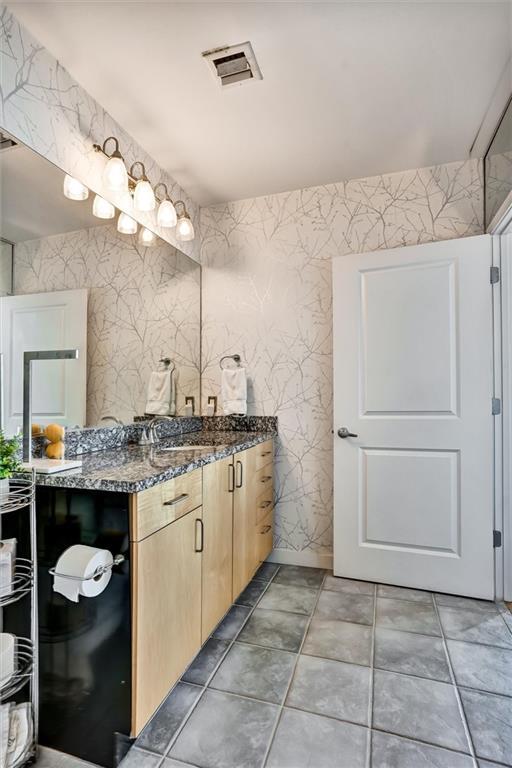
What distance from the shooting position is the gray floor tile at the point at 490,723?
1166 mm

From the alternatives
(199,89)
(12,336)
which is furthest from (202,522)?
(199,89)

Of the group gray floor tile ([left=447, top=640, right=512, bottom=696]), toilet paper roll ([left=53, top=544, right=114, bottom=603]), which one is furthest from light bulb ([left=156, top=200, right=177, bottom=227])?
gray floor tile ([left=447, top=640, right=512, bottom=696])

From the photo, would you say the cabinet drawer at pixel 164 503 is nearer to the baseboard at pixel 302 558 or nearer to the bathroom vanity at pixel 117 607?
the bathroom vanity at pixel 117 607

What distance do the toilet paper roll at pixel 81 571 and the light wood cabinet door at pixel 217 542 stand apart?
0.50 meters

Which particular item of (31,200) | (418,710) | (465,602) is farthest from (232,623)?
(31,200)

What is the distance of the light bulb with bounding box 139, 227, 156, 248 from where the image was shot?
210 cm

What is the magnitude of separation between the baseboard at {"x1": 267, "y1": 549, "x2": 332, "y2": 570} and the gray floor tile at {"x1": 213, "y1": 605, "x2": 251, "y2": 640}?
1.94 ft

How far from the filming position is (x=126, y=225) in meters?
1.97

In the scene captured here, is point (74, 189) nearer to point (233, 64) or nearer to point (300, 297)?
point (233, 64)

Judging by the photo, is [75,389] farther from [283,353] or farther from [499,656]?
[499,656]

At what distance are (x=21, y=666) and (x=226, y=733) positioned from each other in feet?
2.21

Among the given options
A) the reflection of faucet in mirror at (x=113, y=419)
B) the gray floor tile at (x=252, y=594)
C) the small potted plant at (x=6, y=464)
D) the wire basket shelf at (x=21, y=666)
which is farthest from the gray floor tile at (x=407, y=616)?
the small potted plant at (x=6, y=464)

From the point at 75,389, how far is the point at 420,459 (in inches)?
72.5

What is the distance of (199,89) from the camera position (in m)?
1.70
